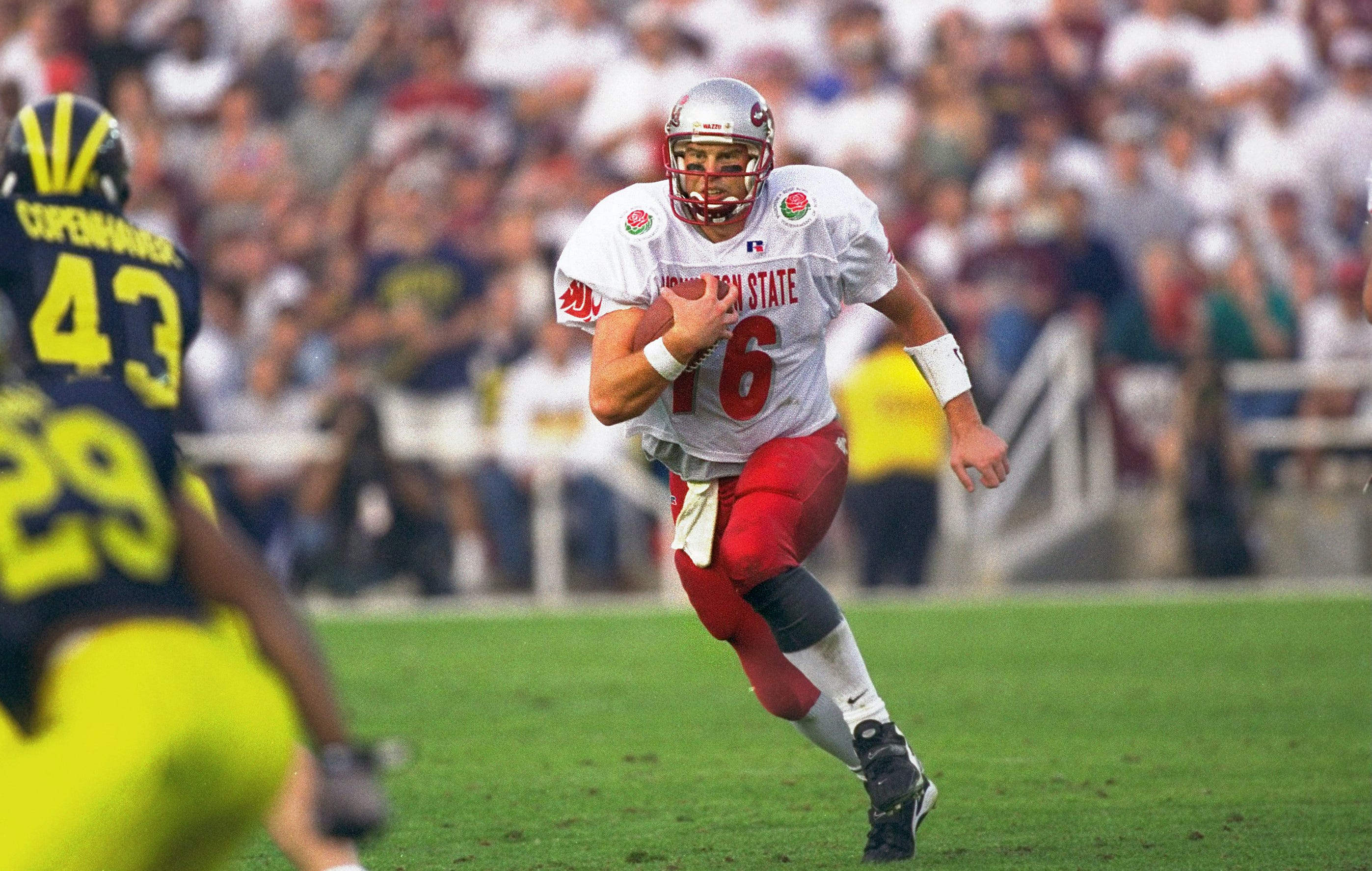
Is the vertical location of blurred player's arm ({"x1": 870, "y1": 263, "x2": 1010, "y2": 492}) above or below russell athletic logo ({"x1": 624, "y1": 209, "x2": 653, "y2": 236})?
below

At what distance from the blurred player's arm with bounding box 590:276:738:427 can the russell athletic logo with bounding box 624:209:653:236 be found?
21 centimetres

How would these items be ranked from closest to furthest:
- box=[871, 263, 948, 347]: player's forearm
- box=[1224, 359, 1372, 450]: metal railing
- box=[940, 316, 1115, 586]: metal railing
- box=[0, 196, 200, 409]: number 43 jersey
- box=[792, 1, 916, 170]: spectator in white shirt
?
box=[0, 196, 200, 409]: number 43 jersey, box=[871, 263, 948, 347]: player's forearm, box=[1224, 359, 1372, 450]: metal railing, box=[940, 316, 1115, 586]: metal railing, box=[792, 1, 916, 170]: spectator in white shirt

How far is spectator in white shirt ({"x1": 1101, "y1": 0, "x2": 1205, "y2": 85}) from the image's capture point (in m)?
15.0

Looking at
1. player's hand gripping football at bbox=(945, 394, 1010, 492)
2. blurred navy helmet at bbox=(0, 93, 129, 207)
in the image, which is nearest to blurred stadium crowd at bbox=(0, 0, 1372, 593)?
player's hand gripping football at bbox=(945, 394, 1010, 492)

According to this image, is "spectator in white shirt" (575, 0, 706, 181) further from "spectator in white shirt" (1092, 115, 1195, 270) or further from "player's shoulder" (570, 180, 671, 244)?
"player's shoulder" (570, 180, 671, 244)

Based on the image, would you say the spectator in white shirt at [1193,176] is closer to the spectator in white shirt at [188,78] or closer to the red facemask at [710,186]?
the spectator in white shirt at [188,78]

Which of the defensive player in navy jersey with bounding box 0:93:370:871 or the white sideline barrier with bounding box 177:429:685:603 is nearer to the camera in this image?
the defensive player in navy jersey with bounding box 0:93:370:871

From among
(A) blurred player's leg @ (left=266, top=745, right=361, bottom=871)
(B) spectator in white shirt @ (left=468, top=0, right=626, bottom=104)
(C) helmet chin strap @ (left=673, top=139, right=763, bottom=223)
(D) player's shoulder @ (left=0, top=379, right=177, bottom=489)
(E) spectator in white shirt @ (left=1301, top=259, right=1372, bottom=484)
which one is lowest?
(E) spectator in white shirt @ (left=1301, top=259, right=1372, bottom=484)

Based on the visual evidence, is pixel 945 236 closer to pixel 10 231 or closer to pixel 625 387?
pixel 625 387

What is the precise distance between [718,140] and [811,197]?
1.04 ft

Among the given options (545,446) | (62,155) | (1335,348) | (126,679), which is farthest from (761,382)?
(1335,348)

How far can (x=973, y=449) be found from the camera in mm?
5734

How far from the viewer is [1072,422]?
13.8 metres

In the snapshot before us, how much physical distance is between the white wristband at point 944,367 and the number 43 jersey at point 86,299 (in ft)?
6.58
